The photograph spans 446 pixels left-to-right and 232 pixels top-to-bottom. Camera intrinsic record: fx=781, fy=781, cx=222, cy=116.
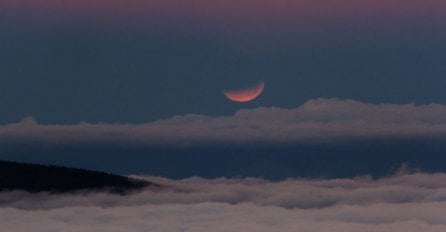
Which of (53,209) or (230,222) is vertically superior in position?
(53,209)

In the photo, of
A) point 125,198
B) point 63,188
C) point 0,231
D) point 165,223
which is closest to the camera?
point 0,231

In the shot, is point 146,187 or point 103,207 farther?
point 103,207

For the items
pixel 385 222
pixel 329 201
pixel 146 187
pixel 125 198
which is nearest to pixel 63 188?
pixel 125 198

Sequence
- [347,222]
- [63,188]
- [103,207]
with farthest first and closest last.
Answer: [63,188] < [103,207] < [347,222]

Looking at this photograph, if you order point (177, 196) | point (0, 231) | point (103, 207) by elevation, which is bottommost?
point (0, 231)

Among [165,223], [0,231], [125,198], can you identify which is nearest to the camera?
[0,231]

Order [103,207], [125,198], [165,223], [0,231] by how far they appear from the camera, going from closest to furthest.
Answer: [0,231] < [165,223] < [103,207] < [125,198]

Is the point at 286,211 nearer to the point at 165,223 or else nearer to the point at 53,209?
the point at 165,223

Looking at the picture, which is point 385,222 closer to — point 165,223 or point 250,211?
point 250,211

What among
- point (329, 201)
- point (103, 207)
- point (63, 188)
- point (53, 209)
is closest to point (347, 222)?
point (329, 201)
